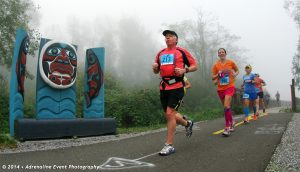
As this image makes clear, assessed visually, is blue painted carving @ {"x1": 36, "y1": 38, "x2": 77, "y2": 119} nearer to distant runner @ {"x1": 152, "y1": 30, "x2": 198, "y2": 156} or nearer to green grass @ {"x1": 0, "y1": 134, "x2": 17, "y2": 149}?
green grass @ {"x1": 0, "y1": 134, "x2": 17, "y2": 149}

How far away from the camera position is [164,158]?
5238 mm

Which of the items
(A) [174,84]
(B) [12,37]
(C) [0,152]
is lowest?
(C) [0,152]

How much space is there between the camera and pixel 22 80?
8.24 metres

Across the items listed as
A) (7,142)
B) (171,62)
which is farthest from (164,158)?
(7,142)

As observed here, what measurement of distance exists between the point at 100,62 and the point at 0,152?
4.26 meters

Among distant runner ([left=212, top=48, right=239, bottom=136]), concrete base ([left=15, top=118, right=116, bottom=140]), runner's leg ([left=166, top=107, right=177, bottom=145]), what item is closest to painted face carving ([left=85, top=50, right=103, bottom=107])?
concrete base ([left=15, top=118, right=116, bottom=140])

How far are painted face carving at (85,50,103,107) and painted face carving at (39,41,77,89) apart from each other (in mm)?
682

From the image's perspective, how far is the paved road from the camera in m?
4.68

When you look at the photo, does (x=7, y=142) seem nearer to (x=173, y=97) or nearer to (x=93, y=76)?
(x=93, y=76)

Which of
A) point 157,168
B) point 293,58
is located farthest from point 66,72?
point 293,58

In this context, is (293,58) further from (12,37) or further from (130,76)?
(12,37)

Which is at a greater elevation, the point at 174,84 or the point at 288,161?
the point at 174,84

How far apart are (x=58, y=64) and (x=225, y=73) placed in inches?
162

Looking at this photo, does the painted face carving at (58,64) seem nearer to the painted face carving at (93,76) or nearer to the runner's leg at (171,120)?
the painted face carving at (93,76)
